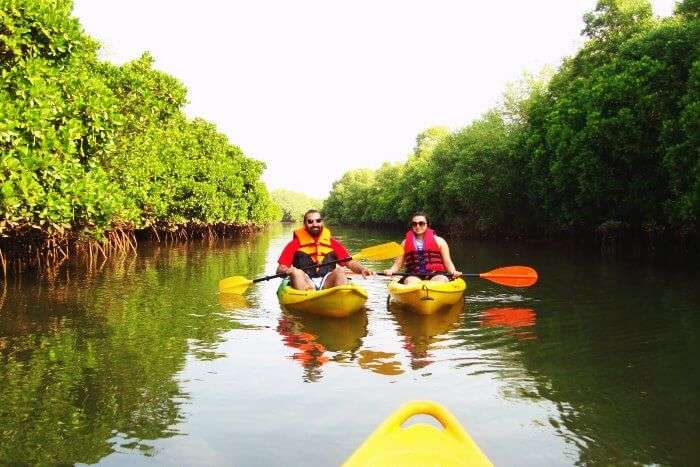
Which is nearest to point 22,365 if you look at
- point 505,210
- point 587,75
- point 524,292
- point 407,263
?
point 407,263

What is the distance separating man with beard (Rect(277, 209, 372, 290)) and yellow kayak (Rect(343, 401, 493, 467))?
681 centimetres

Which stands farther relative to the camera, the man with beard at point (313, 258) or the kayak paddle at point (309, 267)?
the kayak paddle at point (309, 267)

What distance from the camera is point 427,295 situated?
9195mm

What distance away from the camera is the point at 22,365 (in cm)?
629

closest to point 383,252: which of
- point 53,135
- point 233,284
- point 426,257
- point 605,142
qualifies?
point 426,257

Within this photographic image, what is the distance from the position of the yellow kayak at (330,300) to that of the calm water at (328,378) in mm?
195

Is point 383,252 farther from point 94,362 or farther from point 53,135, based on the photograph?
point 94,362

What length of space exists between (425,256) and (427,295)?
125 centimetres

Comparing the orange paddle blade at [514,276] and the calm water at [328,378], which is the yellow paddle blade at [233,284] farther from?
the orange paddle blade at [514,276]

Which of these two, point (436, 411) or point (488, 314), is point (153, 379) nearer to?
point (436, 411)

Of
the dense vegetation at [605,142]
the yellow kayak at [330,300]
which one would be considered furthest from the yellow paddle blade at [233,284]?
the dense vegetation at [605,142]

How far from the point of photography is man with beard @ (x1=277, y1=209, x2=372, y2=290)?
9.71 meters

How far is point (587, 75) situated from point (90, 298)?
2512 centimetres

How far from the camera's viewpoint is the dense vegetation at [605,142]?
62.9 ft
